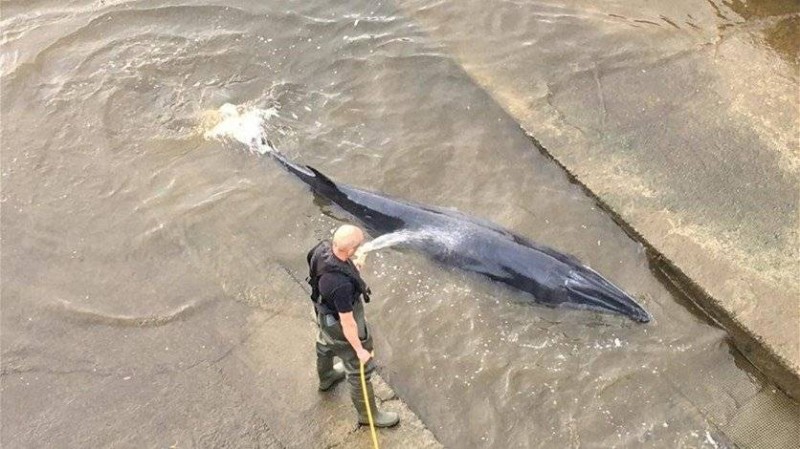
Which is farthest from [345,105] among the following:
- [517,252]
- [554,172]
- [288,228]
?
[517,252]

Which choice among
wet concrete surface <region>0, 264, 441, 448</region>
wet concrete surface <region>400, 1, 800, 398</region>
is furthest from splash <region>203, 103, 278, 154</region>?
A: wet concrete surface <region>400, 1, 800, 398</region>

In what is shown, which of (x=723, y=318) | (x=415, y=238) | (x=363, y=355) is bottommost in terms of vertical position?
(x=723, y=318)

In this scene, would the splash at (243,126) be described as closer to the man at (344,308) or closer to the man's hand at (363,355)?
the man at (344,308)

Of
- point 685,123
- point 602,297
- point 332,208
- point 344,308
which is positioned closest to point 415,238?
→ point 332,208

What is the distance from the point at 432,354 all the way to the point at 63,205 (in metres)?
4.52

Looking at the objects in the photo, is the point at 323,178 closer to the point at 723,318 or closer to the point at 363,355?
the point at 363,355

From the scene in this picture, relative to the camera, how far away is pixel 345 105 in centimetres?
877

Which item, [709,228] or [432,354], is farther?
[709,228]

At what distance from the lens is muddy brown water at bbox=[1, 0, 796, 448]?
234 inches

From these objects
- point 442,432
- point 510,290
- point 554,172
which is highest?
point 554,172

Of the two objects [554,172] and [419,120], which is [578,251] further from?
[419,120]

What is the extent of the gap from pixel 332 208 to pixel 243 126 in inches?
74.6

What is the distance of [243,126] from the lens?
847cm

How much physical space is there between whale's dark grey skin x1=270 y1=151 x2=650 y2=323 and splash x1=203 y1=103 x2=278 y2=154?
1.29 m
